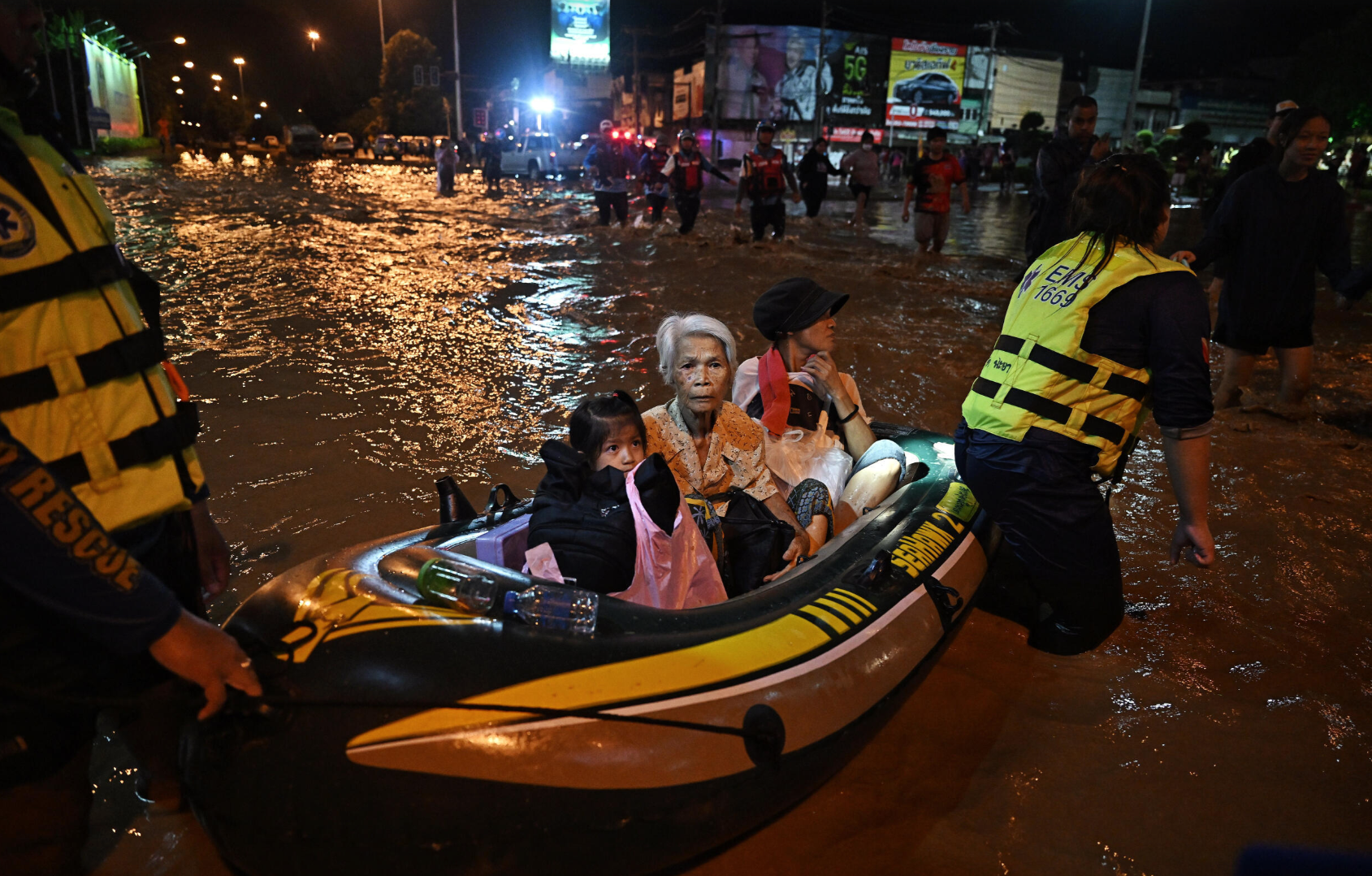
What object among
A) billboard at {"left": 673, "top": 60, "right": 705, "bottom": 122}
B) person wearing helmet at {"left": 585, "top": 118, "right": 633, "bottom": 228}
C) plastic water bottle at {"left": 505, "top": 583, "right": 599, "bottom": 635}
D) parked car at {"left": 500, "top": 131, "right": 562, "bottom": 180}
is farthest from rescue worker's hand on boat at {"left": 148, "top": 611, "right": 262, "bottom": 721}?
billboard at {"left": 673, "top": 60, "right": 705, "bottom": 122}

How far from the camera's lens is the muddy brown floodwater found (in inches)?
86.6

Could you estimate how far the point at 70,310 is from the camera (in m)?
1.37

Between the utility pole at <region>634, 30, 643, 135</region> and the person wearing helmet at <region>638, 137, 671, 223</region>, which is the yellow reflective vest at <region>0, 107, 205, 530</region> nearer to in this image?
the person wearing helmet at <region>638, 137, 671, 223</region>

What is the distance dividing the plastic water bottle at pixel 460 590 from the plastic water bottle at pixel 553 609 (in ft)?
0.15

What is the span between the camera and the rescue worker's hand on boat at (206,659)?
1339 millimetres

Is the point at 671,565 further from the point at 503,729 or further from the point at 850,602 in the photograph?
the point at 503,729

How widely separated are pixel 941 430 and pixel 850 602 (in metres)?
3.49

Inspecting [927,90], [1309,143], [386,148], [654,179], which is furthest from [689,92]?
[1309,143]

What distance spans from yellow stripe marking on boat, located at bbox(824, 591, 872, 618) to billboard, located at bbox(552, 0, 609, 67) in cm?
5358

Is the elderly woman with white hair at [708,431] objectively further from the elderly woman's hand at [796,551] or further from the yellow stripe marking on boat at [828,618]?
the yellow stripe marking on boat at [828,618]

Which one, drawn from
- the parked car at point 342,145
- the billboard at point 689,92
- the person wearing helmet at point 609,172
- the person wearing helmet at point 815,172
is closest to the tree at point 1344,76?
the billboard at point 689,92

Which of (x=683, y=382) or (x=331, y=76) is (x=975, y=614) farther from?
(x=331, y=76)

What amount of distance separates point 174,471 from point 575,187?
2397 cm

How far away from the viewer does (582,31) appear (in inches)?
1959
